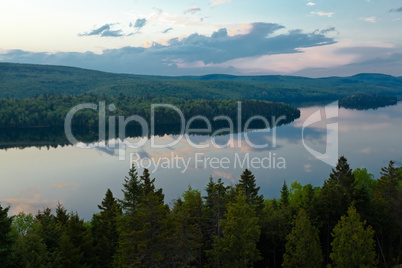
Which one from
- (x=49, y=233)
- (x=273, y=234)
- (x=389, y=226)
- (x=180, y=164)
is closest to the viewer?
(x=49, y=233)

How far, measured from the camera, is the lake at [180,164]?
243 feet

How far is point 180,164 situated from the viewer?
97125 mm

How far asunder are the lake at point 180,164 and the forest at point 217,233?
2897cm

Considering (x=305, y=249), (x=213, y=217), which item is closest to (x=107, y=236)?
(x=213, y=217)

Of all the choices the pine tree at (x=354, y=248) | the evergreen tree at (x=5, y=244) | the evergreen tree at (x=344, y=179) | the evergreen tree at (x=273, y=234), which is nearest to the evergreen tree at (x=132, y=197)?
the evergreen tree at (x=5, y=244)

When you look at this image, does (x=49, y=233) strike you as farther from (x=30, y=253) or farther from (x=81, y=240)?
(x=81, y=240)

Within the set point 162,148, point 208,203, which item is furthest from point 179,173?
point 208,203

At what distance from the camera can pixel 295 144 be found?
12481 cm

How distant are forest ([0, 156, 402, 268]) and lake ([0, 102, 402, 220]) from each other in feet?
95.1

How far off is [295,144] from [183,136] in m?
50.9

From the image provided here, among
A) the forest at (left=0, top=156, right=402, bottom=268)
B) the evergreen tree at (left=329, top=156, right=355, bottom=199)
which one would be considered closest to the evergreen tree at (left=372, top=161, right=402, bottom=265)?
the forest at (left=0, top=156, right=402, bottom=268)

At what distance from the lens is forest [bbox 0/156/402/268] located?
24797 mm

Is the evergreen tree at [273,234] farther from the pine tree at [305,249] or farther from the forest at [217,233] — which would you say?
the pine tree at [305,249]

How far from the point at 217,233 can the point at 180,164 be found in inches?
2561
